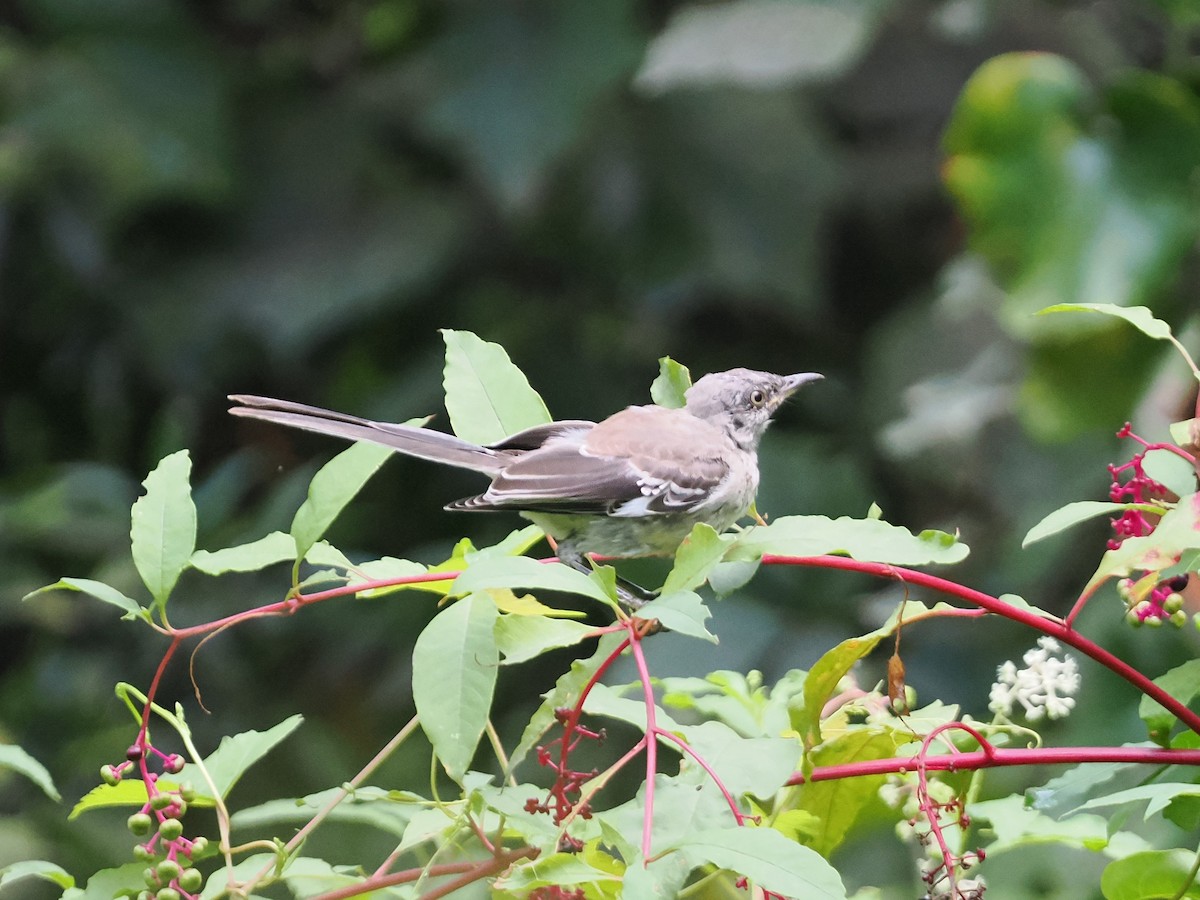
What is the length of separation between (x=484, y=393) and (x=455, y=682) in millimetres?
474

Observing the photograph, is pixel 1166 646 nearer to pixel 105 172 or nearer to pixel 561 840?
pixel 561 840

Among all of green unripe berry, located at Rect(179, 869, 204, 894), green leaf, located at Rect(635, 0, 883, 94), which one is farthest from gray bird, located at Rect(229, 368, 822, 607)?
green leaf, located at Rect(635, 0, 883, 94)

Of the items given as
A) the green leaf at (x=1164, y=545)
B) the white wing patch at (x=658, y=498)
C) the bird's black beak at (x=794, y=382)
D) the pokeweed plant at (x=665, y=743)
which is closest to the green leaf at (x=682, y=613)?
the pokeweed plant at (x=665, y=743)

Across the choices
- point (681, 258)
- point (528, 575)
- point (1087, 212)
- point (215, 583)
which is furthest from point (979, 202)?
point (528, 575)

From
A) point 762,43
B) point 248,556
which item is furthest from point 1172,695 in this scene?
point 762,43

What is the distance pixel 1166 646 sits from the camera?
3.08 metres

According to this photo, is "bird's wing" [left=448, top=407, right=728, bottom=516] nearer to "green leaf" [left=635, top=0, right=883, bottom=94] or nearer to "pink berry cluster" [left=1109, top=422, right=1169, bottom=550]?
"pink berry cluster" [left=1109, top=422, right=1169, bottom=550]

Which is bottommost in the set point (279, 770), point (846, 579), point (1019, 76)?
point (279, 770)

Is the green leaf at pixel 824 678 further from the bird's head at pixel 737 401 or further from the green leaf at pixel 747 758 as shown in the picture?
the bird's head at pixel 737 401

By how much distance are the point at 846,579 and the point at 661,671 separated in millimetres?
778

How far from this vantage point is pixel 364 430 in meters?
1.72

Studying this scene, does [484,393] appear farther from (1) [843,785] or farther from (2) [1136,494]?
(2) [1136,494]

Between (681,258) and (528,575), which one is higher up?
(528,575)

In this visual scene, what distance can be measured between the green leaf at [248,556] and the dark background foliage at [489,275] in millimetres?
2097
